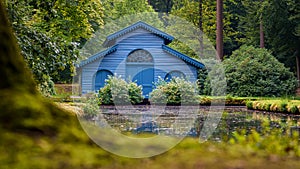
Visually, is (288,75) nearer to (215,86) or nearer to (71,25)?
(215,86)

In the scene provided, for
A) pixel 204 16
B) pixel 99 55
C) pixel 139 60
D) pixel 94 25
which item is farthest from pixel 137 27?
pixel 204 16

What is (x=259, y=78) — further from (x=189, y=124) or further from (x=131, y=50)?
(x=189, y=124)

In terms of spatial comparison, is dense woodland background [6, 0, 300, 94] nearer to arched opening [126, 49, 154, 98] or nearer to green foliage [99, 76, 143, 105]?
green foliage [99, 76, 143, 105]

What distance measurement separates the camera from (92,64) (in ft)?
100

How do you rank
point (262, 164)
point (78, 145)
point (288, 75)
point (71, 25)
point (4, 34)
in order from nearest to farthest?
point (262, 164) → point (78, 145) → point (4, 34) → point (71, 25) → point (288, 75)

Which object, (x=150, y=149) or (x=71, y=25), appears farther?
(x=71, y=25)

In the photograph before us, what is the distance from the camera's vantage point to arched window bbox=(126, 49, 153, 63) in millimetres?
30719

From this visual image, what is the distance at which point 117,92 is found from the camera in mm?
25891

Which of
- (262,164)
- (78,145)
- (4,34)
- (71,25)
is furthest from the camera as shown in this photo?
(71,25)

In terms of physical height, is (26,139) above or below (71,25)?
below

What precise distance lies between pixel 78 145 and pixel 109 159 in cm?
26

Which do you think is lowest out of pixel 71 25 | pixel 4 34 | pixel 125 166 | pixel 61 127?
pixel 125 166

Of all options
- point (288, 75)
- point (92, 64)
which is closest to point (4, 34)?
point (92, 64)

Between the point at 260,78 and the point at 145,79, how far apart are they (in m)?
8.11
